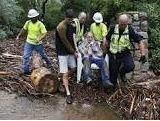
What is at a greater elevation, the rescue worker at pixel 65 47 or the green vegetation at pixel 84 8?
the green vegetation at pixel 84 8

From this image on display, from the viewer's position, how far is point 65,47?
12047mm

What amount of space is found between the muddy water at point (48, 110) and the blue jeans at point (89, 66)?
35.0 inches

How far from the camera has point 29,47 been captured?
13.2 m

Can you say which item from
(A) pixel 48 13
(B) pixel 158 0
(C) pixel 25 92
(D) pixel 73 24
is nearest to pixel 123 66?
(D) pixel 73 24

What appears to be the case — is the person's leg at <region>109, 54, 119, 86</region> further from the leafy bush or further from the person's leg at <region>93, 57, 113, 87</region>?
the leafy bush

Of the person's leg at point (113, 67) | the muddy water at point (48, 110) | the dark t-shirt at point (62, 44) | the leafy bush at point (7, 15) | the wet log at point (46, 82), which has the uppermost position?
the leafy bush at point (7, 15)

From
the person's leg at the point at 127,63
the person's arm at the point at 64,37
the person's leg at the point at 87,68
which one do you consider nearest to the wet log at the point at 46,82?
the person's leg at the point at 87,68

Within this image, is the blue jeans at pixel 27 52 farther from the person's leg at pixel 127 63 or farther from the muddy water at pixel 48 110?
the person's leg at pixel 127 63

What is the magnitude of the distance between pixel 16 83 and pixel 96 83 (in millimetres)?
1990

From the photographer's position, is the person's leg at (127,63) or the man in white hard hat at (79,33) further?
the man in white hard hat at (79,33)

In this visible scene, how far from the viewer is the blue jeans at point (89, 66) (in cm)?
1244

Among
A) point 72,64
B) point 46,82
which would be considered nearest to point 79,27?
point 72,64

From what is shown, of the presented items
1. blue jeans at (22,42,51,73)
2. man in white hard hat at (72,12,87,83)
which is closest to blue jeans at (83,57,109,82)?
man in white hard hat at (72,12,87,83)

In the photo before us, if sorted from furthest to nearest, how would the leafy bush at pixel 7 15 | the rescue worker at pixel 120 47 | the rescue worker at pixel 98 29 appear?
the leafy bush at pixel 7 15 → the rescue worker at pixel 98 29 → the rescue worker at pixel 120 47
